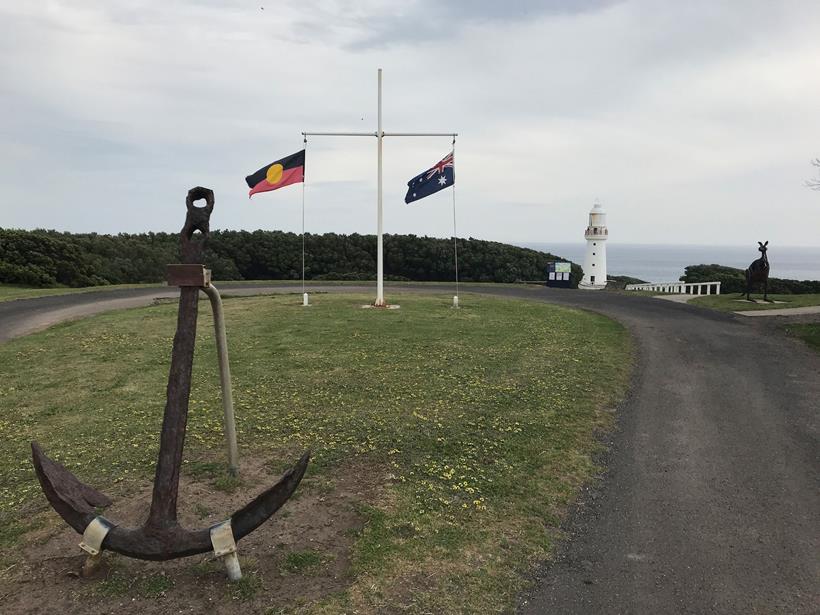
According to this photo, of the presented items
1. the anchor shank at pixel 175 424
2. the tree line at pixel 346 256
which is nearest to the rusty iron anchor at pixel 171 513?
the anchor shank at pixel 175 424

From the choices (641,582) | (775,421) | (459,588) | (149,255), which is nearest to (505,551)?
(459,588)

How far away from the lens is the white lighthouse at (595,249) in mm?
39656

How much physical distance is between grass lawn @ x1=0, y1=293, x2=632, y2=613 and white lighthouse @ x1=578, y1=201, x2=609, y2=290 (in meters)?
28.1

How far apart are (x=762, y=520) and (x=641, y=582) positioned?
1.62 m

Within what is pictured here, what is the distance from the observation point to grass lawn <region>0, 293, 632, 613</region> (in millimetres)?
3855

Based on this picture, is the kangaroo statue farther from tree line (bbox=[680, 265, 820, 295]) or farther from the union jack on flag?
tree line (bbox=[680, 265, 820, 295])

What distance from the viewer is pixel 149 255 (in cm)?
3438

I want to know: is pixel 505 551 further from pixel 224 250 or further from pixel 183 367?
pixel 224 250

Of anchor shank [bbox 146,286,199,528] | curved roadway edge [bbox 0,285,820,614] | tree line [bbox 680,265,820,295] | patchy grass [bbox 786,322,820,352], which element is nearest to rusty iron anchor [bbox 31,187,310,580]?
anchor shank [bbox 146,286,199,528]

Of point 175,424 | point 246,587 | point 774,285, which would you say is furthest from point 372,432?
point 774,285

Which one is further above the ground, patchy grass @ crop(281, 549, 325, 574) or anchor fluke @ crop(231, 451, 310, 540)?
anchor fluke @ crop(231, 451, 310, 540)

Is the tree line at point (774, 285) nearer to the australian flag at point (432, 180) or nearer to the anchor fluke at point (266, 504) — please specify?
the australian flag at point (432, 180)

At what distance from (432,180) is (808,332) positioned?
10.1m

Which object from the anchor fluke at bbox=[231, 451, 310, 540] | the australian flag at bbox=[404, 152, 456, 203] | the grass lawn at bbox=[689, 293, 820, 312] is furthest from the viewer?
the grass lawn at bbox=[689, 293, 820, 312]
